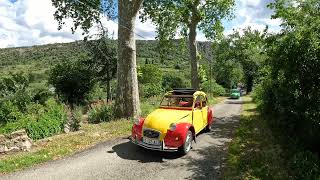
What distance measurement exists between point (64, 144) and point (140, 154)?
2941 millimetres

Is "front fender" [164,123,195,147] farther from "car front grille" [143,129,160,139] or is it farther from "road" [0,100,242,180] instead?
"road" [0,100,242,180]

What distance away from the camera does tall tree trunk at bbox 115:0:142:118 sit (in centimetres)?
1747

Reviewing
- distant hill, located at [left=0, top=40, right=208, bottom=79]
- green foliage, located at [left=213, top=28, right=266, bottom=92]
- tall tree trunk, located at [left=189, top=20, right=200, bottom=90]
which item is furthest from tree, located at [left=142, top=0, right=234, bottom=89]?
distant hill, located at [left=0, top=40, right=208, bottom=79]

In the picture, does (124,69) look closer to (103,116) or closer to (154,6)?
(103,116)

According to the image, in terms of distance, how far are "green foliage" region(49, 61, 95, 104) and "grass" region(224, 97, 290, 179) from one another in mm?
17071

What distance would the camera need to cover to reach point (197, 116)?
44.1 ft

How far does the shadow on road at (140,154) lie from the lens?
11.2 meters

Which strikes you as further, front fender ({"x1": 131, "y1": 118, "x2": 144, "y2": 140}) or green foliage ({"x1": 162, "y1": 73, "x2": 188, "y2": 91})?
green foliage ({"x1": 162, "y1": 73, "x2": 188, "y2": 91})

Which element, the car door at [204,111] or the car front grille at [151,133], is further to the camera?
the car door at [204,111]

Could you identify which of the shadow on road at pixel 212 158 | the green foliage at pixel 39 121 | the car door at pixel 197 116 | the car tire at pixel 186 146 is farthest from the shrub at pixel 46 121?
the shadow on road at pixel 212 158

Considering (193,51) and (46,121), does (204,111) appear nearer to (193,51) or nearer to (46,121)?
(46,121)

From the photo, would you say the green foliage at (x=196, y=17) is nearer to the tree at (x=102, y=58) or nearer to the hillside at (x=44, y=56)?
the tree at (x=102, y=58)

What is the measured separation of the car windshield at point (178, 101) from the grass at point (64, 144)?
2369 millimetres

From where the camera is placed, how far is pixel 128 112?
57.6ft
